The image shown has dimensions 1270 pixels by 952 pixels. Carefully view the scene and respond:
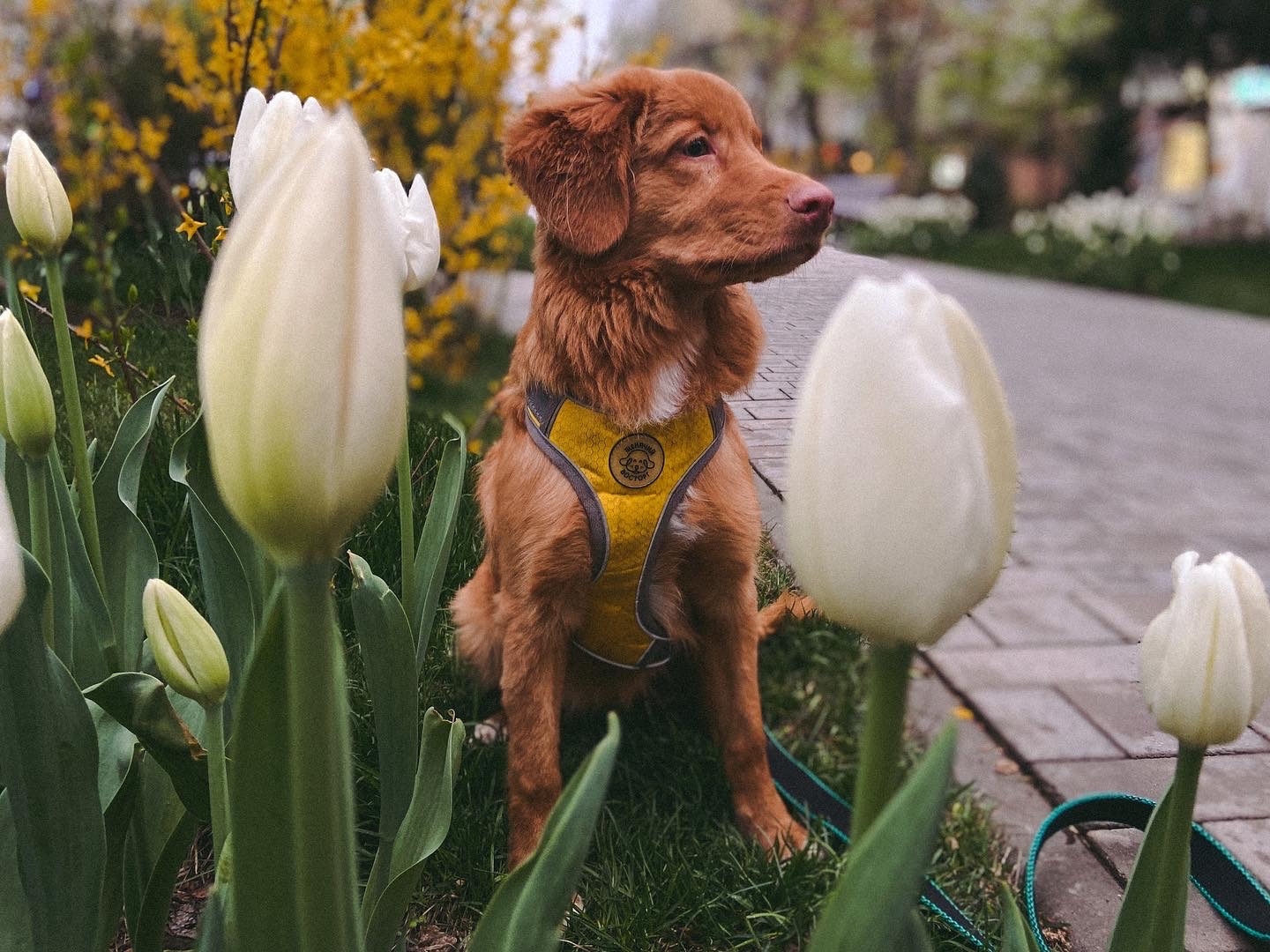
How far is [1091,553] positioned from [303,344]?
442 centimetres

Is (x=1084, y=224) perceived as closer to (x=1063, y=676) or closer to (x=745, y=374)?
(x=1063, y=676)

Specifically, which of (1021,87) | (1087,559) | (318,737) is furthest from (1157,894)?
(1021,87)

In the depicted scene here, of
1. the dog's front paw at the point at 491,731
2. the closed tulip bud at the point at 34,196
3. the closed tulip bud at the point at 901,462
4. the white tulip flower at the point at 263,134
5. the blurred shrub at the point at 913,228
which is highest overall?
the white tulip flower at the point at 263,134

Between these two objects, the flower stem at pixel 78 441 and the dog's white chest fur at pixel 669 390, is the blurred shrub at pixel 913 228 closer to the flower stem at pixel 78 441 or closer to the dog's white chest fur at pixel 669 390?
the dog's white chest fur at pixel 669 390

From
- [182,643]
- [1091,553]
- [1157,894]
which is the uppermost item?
[182,643]

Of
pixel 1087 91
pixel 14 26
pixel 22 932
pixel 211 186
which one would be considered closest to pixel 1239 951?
pixel 22 932

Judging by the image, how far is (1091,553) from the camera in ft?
14.8

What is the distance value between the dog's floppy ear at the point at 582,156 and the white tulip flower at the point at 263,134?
0.46 m

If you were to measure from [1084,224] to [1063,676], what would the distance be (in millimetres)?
15132

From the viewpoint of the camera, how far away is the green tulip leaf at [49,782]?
1043mm

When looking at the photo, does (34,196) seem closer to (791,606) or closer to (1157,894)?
(791,606)

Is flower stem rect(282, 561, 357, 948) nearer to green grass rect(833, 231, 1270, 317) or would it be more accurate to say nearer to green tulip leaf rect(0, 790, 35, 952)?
green tulip leaf rect(0, 790, 35, 952)

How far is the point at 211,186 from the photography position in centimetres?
185

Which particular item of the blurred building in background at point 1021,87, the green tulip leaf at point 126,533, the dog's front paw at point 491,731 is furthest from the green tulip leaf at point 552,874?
the blurred building in background at point 1021,87
